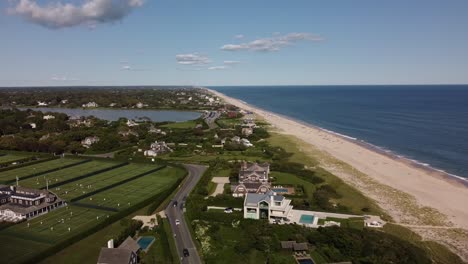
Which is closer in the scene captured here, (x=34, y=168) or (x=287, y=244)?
(x=287, y=244)

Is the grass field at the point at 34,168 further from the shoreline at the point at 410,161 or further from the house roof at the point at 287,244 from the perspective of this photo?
the shoreline at the point at 410,161

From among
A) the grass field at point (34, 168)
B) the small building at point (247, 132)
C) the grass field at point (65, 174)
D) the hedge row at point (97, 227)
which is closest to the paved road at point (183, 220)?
the hedge row at point (97, 227)

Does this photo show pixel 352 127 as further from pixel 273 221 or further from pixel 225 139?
pixel 273 221

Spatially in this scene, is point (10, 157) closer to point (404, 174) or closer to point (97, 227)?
point (97, 227)

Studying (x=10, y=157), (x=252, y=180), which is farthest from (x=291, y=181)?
(x=10, y=157)

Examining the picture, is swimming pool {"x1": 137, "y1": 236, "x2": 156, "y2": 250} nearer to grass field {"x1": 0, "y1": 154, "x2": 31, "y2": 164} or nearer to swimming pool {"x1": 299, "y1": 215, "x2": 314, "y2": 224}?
swimming pool {"x1": 299, "y1": 215, "x2": 314, "y2": 224}

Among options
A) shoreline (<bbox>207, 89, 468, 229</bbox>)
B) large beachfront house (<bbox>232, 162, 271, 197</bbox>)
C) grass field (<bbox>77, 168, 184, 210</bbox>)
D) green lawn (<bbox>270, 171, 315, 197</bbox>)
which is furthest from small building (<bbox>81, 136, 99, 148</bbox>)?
shoreline (<bbox>207, 89, 468, 229</bbox>)
